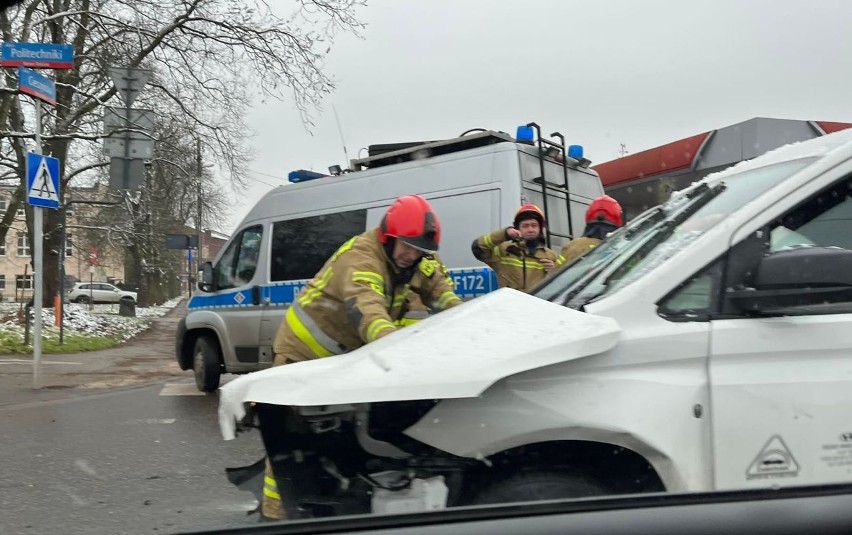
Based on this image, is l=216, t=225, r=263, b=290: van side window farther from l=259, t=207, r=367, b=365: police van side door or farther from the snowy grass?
the snowy grass

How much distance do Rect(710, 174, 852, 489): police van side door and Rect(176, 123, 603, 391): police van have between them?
397 centimetres

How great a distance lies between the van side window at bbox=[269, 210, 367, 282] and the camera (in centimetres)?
735

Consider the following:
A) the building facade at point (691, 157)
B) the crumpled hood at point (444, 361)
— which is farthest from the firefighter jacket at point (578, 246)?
the crumpled hood at point (444, 361)

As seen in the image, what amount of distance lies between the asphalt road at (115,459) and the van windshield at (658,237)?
4.89 ft

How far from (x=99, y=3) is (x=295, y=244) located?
1266 centimetres

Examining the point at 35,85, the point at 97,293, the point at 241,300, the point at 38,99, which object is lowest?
the point at 97,293

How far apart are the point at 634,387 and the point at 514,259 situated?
332 centimetres

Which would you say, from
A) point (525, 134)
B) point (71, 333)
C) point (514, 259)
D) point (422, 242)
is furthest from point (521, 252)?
point (71, 333)

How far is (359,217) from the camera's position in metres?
7.25

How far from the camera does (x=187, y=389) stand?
948cm

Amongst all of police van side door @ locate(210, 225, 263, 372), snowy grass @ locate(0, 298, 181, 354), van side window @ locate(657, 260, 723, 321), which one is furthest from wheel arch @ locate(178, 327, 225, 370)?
van side window @ locate(657, 260, 723, 321)

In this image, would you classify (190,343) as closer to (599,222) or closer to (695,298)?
(599,222)

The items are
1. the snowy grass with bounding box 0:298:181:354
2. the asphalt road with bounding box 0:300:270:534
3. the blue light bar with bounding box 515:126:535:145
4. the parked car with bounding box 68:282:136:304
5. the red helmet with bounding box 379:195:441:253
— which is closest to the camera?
the red helmet with bounding box 379:195:441:253

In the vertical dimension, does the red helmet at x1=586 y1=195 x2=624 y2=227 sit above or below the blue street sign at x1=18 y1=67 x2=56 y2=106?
below
